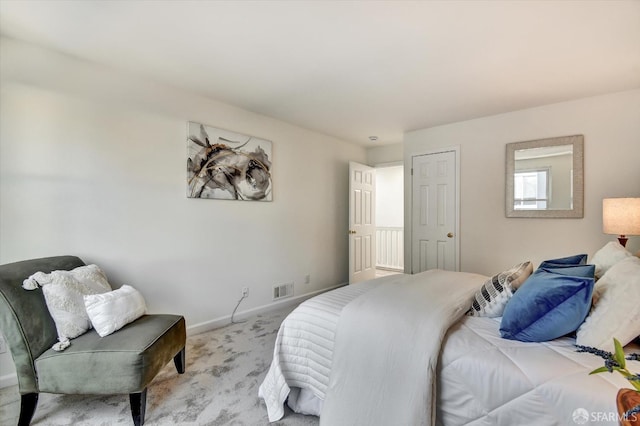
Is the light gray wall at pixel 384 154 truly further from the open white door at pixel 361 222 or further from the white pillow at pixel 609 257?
the white pillow at pixel 609 257

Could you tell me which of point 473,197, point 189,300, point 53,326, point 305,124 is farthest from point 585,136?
point 53,326

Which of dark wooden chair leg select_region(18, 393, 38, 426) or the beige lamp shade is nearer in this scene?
dark wooden chair leg select_region(18, 393, 38, 426)

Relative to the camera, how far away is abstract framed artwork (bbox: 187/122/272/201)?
9.95 feet

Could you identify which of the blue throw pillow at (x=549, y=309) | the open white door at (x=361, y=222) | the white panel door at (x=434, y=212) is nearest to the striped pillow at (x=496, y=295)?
the blue throw pillow at (x=549, y=309)

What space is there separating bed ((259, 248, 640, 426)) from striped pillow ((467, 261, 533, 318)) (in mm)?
45

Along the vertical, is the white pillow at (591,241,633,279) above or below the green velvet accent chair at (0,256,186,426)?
above

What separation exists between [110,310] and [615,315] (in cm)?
257

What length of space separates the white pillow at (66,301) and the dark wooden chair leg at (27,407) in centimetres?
31

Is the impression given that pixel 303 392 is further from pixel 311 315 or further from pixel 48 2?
pixel 48 2

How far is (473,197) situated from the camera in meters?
3.83

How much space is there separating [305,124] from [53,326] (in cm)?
325

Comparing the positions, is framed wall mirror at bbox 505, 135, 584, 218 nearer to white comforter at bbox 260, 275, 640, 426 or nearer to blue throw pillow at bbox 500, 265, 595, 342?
white comforter at bbox 260, 275, 640, 426

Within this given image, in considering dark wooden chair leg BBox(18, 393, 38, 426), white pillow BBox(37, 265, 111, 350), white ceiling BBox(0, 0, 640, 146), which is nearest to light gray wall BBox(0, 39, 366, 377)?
white ceiling BBox(0, 0, 640, 146)

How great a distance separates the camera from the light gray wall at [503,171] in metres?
2.98
